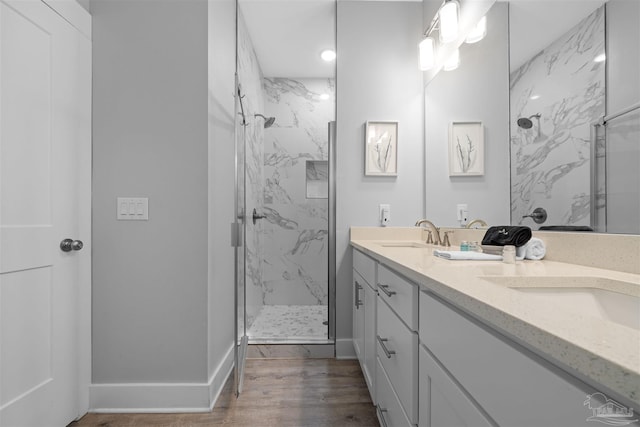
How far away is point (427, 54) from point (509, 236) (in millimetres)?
1592

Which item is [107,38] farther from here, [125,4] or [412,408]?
[412,408]

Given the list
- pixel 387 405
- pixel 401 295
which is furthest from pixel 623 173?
pixel 387 405

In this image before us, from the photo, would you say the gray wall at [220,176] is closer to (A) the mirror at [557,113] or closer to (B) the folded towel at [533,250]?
(A) the mirror at [557,113]

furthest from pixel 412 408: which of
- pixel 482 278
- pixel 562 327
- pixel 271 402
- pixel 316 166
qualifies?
pixel 316 166

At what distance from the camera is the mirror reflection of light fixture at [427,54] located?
7.75 feet

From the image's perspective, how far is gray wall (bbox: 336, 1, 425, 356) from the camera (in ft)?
8.30

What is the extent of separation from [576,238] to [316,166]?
2930 mm

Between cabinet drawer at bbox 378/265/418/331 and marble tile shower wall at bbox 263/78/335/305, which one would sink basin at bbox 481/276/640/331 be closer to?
cabinet drawer at bbox 378/265/418/331

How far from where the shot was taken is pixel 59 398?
154 cm

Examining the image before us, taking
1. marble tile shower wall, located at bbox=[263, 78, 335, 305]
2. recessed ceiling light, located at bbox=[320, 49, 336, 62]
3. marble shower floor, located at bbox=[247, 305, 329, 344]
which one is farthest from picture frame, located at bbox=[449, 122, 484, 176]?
marble tile shower wall, located at bbox=[263, 78, 335, 305]

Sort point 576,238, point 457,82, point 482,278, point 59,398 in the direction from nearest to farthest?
point 482,278 < point 576,238 < point 59,398 < point 457,82

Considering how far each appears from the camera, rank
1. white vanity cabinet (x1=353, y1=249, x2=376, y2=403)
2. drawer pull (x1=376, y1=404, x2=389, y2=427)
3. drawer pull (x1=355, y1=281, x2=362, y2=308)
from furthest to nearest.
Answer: drawer pull (x1=355, y1=281, x2=362, y2=308)
white vanity cabinet (x1=353, y1=249, x2=376, y2=403)
drawer pull (x1=376, y1=404, x2=389, y2=427)

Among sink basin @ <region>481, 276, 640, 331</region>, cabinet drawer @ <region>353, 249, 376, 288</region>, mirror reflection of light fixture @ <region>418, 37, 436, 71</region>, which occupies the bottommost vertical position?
cabinet drawer @ <region>353, 249, 376, 288</region>

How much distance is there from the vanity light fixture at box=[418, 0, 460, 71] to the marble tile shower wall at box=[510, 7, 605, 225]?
80 cm
